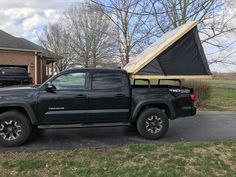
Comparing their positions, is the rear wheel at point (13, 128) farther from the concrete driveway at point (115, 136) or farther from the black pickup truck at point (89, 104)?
the concrete driveway at point (115, 136)

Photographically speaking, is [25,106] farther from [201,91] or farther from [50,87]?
[201,91]

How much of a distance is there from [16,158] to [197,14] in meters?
18.0

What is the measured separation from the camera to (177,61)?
857 centimetres

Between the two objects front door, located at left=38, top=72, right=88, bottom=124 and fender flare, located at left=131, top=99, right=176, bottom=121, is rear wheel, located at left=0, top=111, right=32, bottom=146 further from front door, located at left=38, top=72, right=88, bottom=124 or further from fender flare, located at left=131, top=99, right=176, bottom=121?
fender flare, located at left=131, top=99, right=176, bottom=121

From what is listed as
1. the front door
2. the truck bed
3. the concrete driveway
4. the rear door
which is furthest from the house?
the truck bed

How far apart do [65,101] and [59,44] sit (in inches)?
1667

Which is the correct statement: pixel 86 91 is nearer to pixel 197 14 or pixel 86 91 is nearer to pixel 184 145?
pixel 184 145

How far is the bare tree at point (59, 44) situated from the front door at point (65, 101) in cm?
3683

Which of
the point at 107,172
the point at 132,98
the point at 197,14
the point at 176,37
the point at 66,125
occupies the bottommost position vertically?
the point at 107,172

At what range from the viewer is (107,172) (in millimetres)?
5582

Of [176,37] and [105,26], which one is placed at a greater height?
[105,26]

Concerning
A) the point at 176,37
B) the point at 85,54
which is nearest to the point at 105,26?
the point at 85,54

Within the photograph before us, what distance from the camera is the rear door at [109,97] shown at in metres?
7.95

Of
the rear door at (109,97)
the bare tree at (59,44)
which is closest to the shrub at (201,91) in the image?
the rear door at (109,97)
